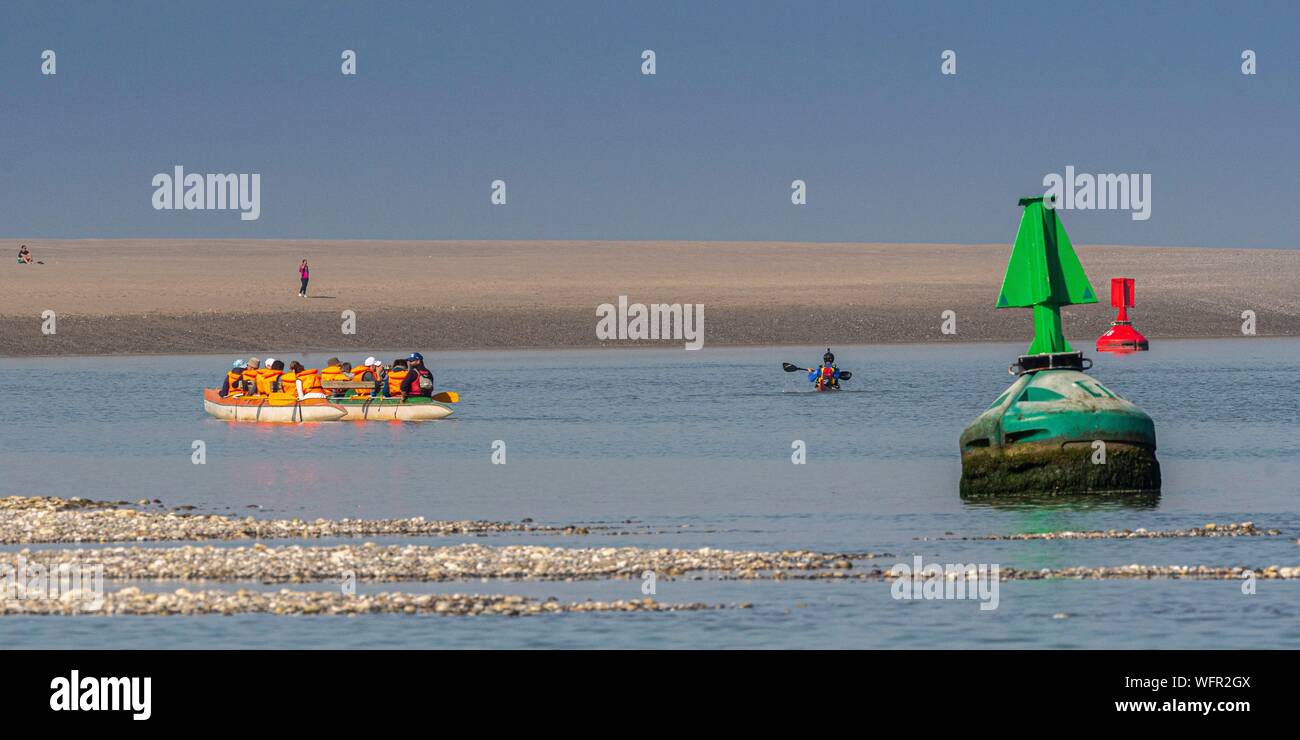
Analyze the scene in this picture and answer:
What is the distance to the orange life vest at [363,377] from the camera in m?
49.2

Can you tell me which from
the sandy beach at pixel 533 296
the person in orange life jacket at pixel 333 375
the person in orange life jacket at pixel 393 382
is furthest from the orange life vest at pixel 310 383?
the sandy beach at pixel 533 296

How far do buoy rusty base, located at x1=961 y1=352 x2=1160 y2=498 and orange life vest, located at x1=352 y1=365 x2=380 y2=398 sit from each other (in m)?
24.2

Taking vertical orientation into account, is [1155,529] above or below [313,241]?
below

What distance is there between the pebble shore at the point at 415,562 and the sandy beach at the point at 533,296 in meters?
65.1

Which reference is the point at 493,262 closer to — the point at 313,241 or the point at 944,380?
the point at 313,241

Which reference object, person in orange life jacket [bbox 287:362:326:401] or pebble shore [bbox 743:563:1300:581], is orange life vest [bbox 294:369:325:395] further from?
pebble shore [bbox 743:563:1300:581]

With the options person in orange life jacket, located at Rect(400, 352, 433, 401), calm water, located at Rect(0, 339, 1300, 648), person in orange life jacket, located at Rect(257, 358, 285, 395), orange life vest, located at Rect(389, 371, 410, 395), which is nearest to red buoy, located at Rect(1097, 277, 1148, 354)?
calm water, located at Rect(0, 339, 1300, 648)

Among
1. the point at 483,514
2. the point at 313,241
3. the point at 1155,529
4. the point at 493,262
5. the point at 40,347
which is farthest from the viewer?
the point at 313,241

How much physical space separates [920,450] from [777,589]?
61.0ft

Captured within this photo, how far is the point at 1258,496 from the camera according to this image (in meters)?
29.4

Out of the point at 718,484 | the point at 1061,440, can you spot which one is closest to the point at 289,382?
the point at 718,484

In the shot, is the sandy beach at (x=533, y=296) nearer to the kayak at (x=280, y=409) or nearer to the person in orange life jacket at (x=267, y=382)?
the person in orange life jacket at (x=267, y=382)

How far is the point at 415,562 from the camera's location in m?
21.8

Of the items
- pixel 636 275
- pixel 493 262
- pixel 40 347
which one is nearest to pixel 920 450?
pixel 40 347
